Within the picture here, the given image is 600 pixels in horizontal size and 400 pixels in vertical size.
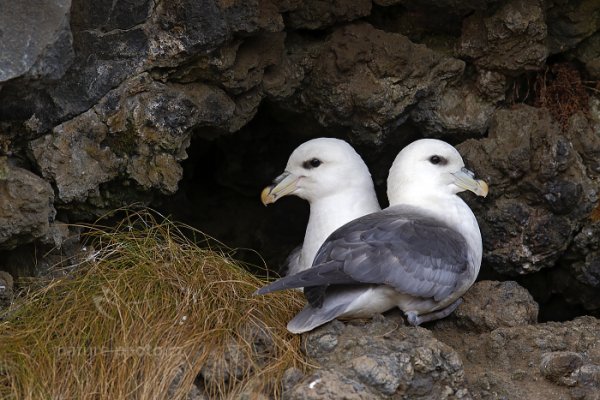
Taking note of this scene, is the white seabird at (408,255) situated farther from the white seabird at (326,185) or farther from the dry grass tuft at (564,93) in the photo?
the dry grass tuft at (564,93)

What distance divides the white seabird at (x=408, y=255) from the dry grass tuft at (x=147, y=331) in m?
0.22

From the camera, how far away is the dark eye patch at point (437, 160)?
5.02 meters

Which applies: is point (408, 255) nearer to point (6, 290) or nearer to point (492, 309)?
point (492, 309)

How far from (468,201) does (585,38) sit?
→ 3.18 feet

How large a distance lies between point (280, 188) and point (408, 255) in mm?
1002

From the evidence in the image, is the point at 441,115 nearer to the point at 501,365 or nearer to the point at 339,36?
the point at 339,36

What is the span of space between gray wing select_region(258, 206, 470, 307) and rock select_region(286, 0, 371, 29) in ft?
3.33

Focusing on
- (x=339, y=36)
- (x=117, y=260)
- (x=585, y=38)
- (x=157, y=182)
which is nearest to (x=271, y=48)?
(x=339, y=36)

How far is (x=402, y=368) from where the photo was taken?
4.03m

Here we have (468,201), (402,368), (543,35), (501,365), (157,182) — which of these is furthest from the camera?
(468,201)

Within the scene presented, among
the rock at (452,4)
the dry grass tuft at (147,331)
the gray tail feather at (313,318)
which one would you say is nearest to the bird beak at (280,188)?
the dry grass tuft at (147,331)

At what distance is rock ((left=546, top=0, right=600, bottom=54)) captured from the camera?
5230 mm

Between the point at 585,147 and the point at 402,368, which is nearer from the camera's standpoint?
the point at 402,368

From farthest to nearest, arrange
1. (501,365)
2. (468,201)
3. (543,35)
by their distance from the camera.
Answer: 1. (468,201)
2. (543,35)
3. (501,365)
